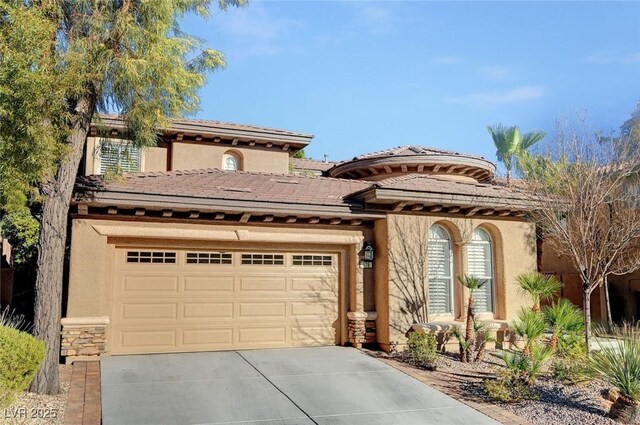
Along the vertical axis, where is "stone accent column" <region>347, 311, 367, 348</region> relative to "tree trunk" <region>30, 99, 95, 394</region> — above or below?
below

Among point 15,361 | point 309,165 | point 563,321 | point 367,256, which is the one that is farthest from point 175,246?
point 309,165

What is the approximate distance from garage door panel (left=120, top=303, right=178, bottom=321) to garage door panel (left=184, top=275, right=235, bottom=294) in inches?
19.6

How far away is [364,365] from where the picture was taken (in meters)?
10.4

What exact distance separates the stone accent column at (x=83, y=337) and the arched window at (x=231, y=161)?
7.99 metres

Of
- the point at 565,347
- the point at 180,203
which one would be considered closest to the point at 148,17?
the point at 180,203

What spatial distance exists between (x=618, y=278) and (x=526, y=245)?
7.08 meters

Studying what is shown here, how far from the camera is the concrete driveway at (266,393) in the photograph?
7285 millimetres

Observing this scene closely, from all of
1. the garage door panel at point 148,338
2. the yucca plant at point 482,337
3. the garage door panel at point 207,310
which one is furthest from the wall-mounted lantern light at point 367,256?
the garage door panel at point 148,338

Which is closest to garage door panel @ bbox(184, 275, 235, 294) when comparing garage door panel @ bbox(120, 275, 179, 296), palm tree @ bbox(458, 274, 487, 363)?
garage door panel @ bbox(120, 275, 179, 296)

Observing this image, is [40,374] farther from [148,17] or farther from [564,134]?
[564,134]

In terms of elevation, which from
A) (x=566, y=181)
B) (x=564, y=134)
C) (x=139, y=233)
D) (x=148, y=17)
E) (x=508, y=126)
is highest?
(x=508, y=126)

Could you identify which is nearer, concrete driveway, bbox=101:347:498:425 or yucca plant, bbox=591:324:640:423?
concrete driveway, bbox=101:347:498:425

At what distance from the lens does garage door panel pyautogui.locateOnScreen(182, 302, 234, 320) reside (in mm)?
11289

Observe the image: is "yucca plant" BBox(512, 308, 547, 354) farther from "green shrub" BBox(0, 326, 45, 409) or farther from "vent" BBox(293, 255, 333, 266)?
"green shrub" BBox(0, 326, 45, 409)
